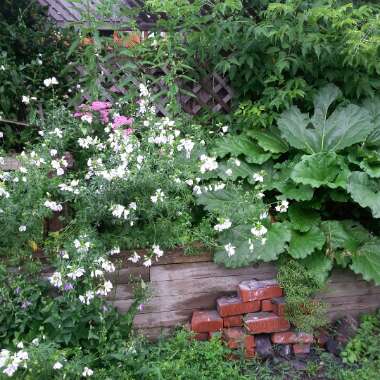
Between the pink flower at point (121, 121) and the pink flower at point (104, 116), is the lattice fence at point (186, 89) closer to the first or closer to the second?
Result: the pink flower at point (104, 116)

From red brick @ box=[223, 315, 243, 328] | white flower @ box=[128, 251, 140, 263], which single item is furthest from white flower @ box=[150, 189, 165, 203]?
red brick @ box=[223, 315, 243, 328]

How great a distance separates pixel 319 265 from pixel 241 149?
1.03 metres

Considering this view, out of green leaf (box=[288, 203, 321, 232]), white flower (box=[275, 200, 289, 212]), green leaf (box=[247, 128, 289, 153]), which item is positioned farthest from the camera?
green leaf (box=[247, 128, 289, 153])

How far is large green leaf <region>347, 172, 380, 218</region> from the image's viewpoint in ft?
9.54

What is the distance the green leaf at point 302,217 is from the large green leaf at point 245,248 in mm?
182

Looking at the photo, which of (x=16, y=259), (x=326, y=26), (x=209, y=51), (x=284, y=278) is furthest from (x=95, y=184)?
(x=326, y=26)

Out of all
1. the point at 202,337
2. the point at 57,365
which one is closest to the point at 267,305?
the point at 202,337

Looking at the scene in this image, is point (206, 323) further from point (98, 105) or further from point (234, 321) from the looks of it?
point (98, 105)

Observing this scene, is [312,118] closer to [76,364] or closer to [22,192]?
[22,192]

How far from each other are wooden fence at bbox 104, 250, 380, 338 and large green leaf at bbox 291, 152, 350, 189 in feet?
1.96

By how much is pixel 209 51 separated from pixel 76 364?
247cm

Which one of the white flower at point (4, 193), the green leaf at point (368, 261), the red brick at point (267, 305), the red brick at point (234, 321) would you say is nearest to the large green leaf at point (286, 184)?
the green leaf at point (368, 261)

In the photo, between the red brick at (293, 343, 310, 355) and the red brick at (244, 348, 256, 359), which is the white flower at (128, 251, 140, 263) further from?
the red brick at (293, 343, 310, 355)

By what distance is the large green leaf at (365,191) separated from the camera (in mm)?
2908
